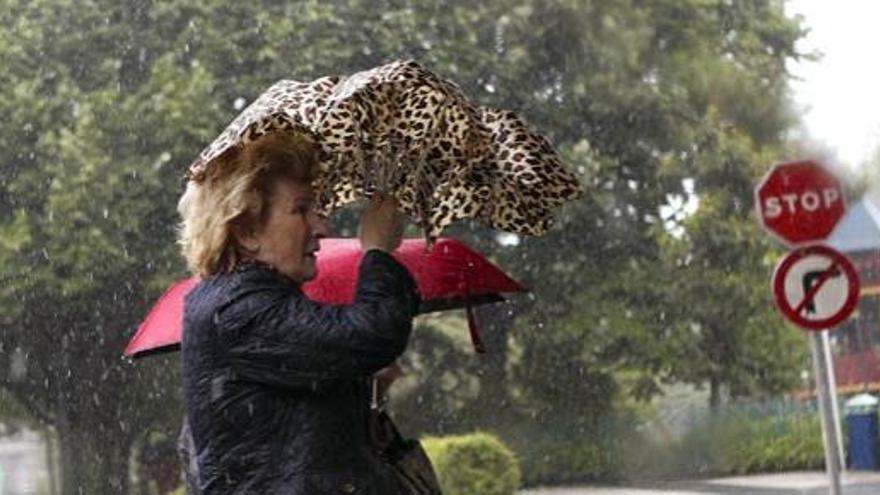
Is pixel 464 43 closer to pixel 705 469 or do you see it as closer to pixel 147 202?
pixel 147 202

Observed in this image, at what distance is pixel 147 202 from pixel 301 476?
12.8 metres

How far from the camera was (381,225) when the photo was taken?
227cm

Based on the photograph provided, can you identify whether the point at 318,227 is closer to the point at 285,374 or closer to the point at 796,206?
the point at 285,374

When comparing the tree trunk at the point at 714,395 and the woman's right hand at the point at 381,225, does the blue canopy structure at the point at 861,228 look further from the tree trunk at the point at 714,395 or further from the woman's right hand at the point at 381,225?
the woman's right hand at the point at 381,225

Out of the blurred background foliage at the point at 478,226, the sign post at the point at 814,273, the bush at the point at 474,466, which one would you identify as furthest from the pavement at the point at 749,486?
the sign post at the point at 814,273

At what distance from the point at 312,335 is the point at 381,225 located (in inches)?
8.9

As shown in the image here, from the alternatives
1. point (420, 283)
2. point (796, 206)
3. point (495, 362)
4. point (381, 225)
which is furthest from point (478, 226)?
point (381, 225)

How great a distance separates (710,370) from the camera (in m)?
16.0

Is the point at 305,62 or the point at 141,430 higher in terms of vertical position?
the point at 305,62

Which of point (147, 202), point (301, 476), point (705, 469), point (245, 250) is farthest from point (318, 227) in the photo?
point (705, 469)

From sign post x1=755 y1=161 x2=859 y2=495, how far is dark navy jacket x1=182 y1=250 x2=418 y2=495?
5.75 m

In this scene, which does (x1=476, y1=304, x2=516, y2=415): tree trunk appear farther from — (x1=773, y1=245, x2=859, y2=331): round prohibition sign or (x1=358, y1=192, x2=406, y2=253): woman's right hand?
(x1=358, y1=192, x2=406, y2=253): woman's right hand

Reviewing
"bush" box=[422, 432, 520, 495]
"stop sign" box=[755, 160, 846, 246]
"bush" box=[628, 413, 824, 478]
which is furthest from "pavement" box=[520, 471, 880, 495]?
"stop sign" box=[755, 160, 846, 246]

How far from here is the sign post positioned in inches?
307
